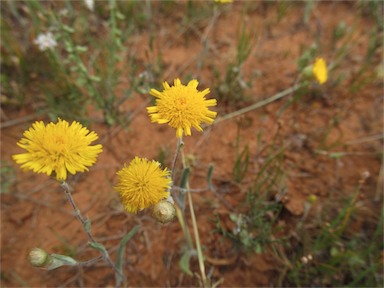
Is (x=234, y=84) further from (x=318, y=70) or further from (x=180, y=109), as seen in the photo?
(x=180, y=109)

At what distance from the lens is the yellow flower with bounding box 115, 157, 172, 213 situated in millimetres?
1195

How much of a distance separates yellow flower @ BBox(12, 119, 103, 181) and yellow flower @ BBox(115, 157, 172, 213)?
15cm

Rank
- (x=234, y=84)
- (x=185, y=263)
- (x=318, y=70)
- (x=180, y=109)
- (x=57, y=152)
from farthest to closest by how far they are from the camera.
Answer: (x=234, y=84), (x=318, y=70), (x=185, y=263), (x=180, y=109), (x=57, y=152)

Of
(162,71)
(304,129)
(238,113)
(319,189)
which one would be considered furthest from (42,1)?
(319,189)

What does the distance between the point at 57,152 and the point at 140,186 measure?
32cm

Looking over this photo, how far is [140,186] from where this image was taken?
1.20 m

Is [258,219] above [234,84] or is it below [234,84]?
below

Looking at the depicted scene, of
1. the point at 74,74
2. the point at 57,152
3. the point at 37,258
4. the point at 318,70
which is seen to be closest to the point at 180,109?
the point at 57,152

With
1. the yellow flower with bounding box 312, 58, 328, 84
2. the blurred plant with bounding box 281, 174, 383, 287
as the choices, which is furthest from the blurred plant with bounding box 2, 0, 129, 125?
the blurred plant with bounding box 281, 174, 383, 287

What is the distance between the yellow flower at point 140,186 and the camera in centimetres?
120

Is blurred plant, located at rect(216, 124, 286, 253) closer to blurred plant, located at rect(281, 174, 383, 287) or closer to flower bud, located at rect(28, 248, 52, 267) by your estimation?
blurred plant, located at rect(281, 174, 383, 287)

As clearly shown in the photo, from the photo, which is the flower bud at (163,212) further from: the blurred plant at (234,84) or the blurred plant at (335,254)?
the blurred plant at (234,84)

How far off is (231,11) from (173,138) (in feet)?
5.10

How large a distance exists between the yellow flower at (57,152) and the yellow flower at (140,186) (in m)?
0.15
